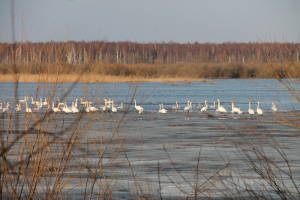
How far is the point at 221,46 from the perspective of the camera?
4163 inches

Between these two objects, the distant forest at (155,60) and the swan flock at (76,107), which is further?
the distant forest at (155,60)

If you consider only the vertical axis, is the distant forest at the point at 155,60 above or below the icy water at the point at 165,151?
above

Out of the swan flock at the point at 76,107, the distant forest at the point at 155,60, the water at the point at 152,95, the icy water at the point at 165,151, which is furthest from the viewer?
the icy water at the point at 165,151

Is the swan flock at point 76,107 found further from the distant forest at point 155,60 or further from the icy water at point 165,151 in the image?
the distant forest at point 155,60

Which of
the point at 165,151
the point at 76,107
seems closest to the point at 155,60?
the point at 76,107

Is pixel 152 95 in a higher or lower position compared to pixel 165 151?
lower

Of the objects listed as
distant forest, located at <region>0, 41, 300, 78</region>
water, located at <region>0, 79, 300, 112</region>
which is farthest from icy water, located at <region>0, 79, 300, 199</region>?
distant forest, located at <region>0, 41, 300, 78</region>

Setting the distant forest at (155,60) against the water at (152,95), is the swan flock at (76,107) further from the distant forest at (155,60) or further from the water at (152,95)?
the distant forest at (155,60)

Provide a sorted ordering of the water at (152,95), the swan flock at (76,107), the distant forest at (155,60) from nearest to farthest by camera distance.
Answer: the swan flock at (76,107) < the distant forest at (155,60) < the water at (152,95)

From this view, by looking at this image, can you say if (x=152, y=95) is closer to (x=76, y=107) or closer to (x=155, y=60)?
(x=76, y=107)

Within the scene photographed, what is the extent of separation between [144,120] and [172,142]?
4.66m

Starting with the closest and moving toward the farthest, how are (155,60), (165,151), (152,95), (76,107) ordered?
(165,151), (76,107), (152,95), (155,60)

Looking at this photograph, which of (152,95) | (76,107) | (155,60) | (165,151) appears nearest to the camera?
(165,151)

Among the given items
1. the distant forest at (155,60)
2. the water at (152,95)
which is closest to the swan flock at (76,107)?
the water at (152,95)
